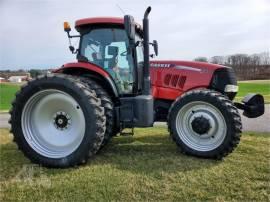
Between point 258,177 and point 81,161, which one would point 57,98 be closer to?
point 81,161

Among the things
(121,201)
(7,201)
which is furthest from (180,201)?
(7,201)

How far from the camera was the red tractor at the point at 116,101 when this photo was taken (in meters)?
4.46

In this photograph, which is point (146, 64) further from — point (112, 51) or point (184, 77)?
point (184, 77)

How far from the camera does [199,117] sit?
4.76m

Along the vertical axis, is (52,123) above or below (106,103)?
below

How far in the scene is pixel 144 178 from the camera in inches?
151

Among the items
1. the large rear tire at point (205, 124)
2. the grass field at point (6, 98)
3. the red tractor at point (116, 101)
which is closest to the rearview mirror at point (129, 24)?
the red tractor at point (116, 101)

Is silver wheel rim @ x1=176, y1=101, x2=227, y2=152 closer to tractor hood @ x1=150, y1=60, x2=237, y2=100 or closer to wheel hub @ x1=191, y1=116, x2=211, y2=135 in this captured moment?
wheel hub @ x1=191, y1=116, x2=211, y2=135

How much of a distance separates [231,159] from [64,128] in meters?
2.48

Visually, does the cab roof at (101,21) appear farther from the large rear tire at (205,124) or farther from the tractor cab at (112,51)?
the large rear tire at (205,124)

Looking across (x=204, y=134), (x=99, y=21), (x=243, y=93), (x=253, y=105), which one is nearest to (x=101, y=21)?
(x=99, y=21)

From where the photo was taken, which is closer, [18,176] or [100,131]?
[18,176]

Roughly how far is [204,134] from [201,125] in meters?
0.15

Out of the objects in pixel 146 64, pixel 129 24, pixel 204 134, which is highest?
pixel 129 24
